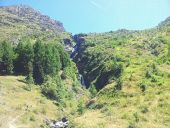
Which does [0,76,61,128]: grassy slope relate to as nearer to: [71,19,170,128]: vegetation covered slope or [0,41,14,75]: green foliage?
[0,41,14,75]: green foliage

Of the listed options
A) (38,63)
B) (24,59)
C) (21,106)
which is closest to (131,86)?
(38,63)

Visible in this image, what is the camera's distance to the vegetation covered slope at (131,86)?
88.9 m

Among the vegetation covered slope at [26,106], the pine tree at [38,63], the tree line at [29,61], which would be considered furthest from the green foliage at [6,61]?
the pine tree at [38,63]

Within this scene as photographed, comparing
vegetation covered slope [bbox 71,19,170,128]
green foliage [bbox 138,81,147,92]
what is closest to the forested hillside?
vegetation covered slope [bbox 71,19,170,128]

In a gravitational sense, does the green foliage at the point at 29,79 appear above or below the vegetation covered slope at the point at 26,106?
above

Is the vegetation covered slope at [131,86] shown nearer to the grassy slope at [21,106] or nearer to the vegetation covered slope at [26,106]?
the vegetation covered slope at [26,106]

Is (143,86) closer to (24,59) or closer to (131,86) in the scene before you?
(131,86)

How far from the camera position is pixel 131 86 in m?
112

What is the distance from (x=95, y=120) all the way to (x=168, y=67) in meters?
45.6

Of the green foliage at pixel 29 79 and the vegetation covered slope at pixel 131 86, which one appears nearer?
the vegetation covered slope at pixel 131 86

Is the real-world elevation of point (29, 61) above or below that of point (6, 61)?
above

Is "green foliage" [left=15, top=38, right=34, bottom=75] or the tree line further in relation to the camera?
"green foliage" [left=15, top=38, right=34, bottom=75]

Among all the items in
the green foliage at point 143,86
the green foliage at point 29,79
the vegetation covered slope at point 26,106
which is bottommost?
the vegetation covered slope at point 26,106

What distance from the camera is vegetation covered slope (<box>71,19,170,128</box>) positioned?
88.9 metres
